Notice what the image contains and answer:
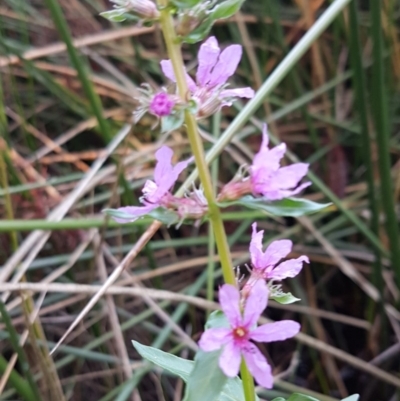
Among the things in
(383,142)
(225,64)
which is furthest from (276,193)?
(383,142)

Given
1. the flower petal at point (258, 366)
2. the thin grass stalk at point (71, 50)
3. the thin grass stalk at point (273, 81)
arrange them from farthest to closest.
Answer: the thin grass stalk at point (71, 50) → the thin grass stalk at point (273, 81) → the flower petal at point (258, 366)

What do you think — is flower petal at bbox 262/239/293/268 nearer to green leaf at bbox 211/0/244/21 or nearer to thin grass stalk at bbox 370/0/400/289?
green leaf at bbox 211/0/244/21

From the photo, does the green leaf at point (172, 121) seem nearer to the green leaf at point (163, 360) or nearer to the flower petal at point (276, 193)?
the flower petal at point (276, 193)

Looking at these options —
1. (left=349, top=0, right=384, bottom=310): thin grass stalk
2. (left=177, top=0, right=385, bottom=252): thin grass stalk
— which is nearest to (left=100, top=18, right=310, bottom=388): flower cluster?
(left=177, top=0, right=385, bottom=252): thin grass stalk

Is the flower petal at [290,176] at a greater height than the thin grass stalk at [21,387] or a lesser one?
greater

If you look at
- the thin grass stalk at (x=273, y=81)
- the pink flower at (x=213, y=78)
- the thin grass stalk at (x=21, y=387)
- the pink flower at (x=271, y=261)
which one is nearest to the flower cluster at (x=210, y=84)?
the pink flower at (x=213, y=78)

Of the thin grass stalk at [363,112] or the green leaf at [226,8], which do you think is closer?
the green leaf at [226,8]

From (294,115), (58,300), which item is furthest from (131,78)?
(58,300)

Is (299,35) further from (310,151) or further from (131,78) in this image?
(131,78)

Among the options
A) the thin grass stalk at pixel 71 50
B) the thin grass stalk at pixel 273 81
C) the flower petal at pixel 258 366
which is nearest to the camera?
the flower petal at pixel 258 366
